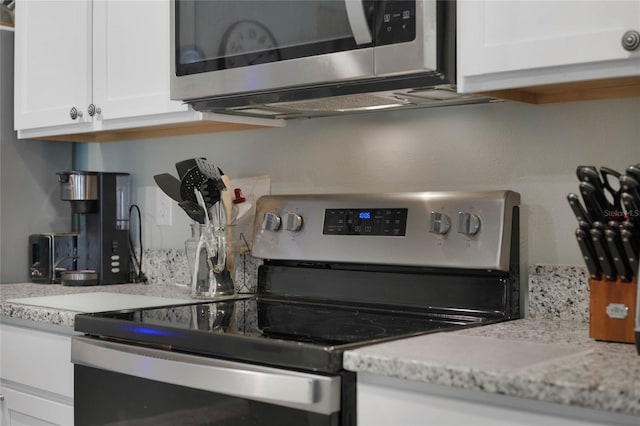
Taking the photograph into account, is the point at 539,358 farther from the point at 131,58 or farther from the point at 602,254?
the point at 131,58

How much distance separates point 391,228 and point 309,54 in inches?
16.9

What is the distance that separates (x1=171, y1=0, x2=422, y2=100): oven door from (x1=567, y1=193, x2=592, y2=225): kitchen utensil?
41cm

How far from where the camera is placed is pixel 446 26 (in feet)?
5.13

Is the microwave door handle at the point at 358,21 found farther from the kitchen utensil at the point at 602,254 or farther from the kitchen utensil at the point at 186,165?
the kitchen utensil at the point at 186,165

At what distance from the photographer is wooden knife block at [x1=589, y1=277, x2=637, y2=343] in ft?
4.51

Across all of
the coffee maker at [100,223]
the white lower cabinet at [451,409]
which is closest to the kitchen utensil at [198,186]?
the coffee maker at [100,223]

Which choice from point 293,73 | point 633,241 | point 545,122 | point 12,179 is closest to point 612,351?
point 633,241

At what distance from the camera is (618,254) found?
53.5 inches

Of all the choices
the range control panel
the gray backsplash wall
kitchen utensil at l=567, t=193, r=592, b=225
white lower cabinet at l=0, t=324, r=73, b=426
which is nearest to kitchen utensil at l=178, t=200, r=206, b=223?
the range control panel

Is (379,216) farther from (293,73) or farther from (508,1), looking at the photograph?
(508,1)

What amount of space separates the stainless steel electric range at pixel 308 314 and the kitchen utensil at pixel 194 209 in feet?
0.48

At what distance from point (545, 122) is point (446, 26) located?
1.12 ft

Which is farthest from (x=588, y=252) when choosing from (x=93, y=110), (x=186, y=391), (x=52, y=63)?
(x=52, y=63)

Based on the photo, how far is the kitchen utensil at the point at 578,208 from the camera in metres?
1.36
